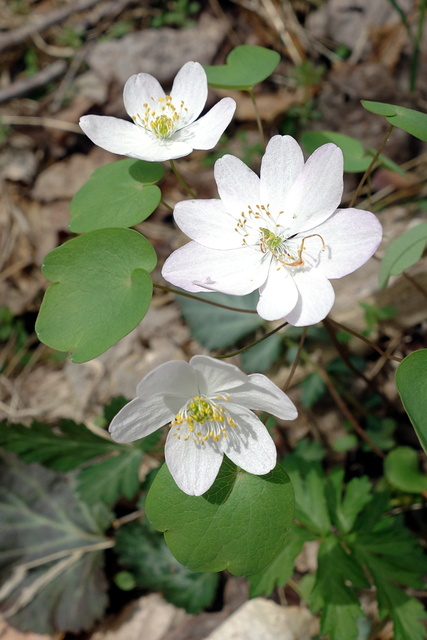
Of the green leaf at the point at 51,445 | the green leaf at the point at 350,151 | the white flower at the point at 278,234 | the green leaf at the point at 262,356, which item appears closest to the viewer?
the white flower at the point at 278,234

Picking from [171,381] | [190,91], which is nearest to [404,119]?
[190,91]

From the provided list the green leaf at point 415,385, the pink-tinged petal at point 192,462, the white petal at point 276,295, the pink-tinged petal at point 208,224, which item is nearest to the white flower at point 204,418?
the pink-tinged petal at point 192,462

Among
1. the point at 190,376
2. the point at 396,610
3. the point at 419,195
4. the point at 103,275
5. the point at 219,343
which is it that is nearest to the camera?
the point at 190,376

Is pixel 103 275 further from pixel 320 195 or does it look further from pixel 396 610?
pixel 396 610

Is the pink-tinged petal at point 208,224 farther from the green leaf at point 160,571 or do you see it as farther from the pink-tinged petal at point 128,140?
the green leaf at point 160,571

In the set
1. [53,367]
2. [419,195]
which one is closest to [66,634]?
[53,367]
